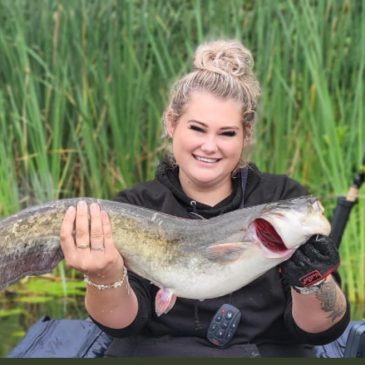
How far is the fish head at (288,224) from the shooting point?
2.18 metres

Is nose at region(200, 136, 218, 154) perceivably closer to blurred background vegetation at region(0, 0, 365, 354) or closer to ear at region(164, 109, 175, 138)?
ear at region(164, 109, 175, 138)

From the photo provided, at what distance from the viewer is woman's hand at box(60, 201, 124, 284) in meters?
2.31

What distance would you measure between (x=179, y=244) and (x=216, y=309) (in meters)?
0.32

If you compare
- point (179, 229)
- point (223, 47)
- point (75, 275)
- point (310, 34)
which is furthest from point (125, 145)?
point (179, 229)

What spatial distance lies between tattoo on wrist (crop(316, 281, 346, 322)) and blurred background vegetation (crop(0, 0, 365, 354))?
201cm

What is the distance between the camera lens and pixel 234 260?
2289mm

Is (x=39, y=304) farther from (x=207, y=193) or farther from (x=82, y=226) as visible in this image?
(x=82, y=226)

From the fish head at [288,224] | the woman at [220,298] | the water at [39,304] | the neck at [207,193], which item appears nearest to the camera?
the fish head at [288,224]

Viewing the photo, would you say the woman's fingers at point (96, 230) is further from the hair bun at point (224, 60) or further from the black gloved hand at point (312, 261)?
the hair bun at point (224, 60)

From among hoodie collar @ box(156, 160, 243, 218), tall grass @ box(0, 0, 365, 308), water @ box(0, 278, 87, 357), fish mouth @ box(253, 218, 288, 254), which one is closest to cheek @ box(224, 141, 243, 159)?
hoodie collar @ box(156, 160, 243, 218)

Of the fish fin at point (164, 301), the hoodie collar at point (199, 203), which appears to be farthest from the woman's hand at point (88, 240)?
the hoodie collar at point (199, 203)

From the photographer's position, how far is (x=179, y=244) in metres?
2.38

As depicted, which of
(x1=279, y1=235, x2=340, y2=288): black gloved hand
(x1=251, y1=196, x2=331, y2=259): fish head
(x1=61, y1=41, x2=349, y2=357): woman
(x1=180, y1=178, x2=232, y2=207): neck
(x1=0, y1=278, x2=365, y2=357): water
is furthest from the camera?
(x1=0, y1=278, x2=365, y2=357): water

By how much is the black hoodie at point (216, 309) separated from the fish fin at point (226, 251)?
334mm
